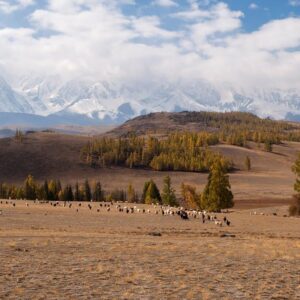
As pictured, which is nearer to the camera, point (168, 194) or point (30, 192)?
point (168, 194)

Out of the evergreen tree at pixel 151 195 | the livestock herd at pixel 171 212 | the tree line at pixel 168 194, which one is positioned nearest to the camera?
the livestock herd at pixel 171 212

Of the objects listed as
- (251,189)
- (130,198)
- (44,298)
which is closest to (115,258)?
(44,298)

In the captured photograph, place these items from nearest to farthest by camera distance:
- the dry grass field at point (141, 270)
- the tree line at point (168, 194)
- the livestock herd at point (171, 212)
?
the dry grass field at point (141, 270) < the livestock herd at point (171, 212) < the tree line at point (168, 194)

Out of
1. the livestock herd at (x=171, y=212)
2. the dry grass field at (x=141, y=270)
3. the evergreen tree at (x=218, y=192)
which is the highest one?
the evergreen tree at (x=218, y=192)

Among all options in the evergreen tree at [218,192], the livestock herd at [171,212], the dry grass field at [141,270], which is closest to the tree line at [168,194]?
the evergreen tree at [218,192]

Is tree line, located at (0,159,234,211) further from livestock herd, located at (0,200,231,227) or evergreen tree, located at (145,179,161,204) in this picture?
livestock herd, located at (0,200,231,227)

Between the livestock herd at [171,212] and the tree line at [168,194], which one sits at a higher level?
the tree line at [168,194]

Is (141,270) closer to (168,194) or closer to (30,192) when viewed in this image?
(168,194)

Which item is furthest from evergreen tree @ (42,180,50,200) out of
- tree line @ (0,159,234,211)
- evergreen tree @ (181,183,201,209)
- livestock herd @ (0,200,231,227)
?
livestock herd @ (0,200,231,227)

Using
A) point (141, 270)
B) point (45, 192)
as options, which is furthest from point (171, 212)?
point (45, 192)

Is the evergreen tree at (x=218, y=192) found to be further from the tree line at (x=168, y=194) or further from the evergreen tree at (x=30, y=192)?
the evergreen tree at (x=30, y=192)

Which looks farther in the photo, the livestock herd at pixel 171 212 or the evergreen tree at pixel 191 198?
the evergreen tree at pixel 191 198

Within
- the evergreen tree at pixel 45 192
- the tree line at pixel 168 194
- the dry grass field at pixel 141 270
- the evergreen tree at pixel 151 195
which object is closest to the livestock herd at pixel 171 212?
the tree line at pixel 168 194

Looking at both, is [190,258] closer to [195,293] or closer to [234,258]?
[234,258]
